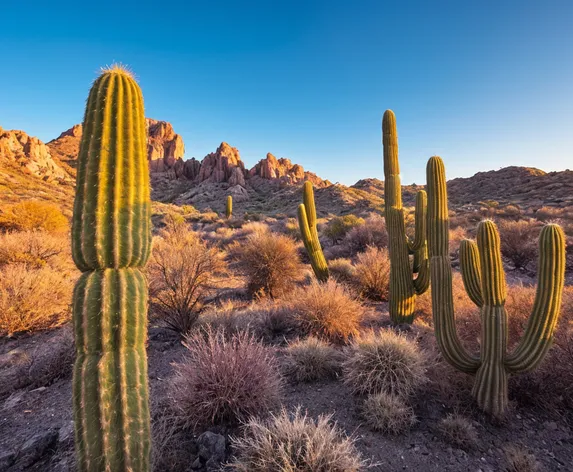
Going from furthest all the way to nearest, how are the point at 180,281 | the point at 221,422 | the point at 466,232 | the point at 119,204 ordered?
1. the point at 466,232
2. the point at 180,281
3. the point at 221,422
4. the point at 119,204

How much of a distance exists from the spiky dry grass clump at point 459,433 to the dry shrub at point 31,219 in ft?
46.8

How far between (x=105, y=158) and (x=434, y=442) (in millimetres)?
4393

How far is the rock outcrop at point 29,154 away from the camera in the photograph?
41.3 meters

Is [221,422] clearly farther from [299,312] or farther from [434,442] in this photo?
[299,312]

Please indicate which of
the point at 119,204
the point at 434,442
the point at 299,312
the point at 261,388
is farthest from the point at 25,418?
the point at 434,442

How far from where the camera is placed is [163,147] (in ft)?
292

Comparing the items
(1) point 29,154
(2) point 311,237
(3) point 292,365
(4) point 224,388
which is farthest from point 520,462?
(1) point 29,154

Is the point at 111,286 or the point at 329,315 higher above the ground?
the point at 111,286

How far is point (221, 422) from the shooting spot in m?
3.38

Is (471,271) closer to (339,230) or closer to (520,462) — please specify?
(520,462)

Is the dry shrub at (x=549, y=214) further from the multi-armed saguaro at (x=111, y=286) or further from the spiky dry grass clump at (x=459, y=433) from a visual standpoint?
the multi-armed saguaro at (x=111, y=286)

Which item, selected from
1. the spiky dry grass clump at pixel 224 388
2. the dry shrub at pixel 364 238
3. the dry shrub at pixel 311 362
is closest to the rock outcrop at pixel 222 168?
the dry shrub at pixel 364 238

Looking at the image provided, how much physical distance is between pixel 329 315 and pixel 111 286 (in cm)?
426

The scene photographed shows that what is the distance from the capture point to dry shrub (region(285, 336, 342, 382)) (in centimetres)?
443
